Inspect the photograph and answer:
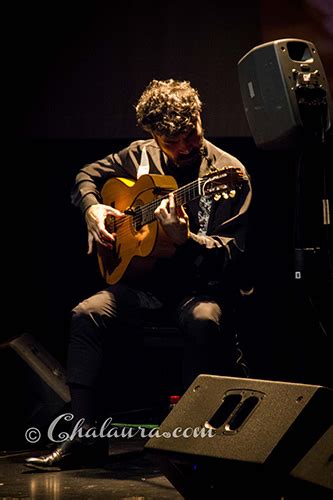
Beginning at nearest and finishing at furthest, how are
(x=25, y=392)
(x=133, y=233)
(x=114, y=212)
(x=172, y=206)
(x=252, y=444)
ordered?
(x=252, y=444) < (x=172, y=206) < (x=133, y=233) < (x=114, y=212) < (x=25, y=392)

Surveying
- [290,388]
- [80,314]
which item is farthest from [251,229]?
[290,388]

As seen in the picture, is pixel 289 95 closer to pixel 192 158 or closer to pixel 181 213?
pixel 181 213

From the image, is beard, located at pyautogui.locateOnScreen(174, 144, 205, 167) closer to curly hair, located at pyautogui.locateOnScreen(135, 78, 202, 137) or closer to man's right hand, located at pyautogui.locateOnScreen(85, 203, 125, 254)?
curly hair, located at pyautogui.locateOnScreen(135, 78, 202, 137)

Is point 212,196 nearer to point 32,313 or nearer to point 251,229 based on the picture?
point 251,229

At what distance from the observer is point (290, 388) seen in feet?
9.47

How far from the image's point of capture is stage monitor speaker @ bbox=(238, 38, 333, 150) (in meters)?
3.50

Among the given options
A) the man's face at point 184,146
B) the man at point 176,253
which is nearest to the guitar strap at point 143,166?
the man at point 176,253

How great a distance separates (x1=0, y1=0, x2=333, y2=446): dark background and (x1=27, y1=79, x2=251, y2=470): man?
A: 552 mm

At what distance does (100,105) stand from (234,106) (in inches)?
29.1

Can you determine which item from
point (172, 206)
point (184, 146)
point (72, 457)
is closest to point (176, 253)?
point (172, 206)

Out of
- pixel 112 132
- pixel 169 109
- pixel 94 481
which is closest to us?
pixel 94 481

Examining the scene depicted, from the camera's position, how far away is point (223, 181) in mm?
4082

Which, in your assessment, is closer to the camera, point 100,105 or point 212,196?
point 212,196

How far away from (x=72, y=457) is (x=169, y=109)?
1.58 meters
